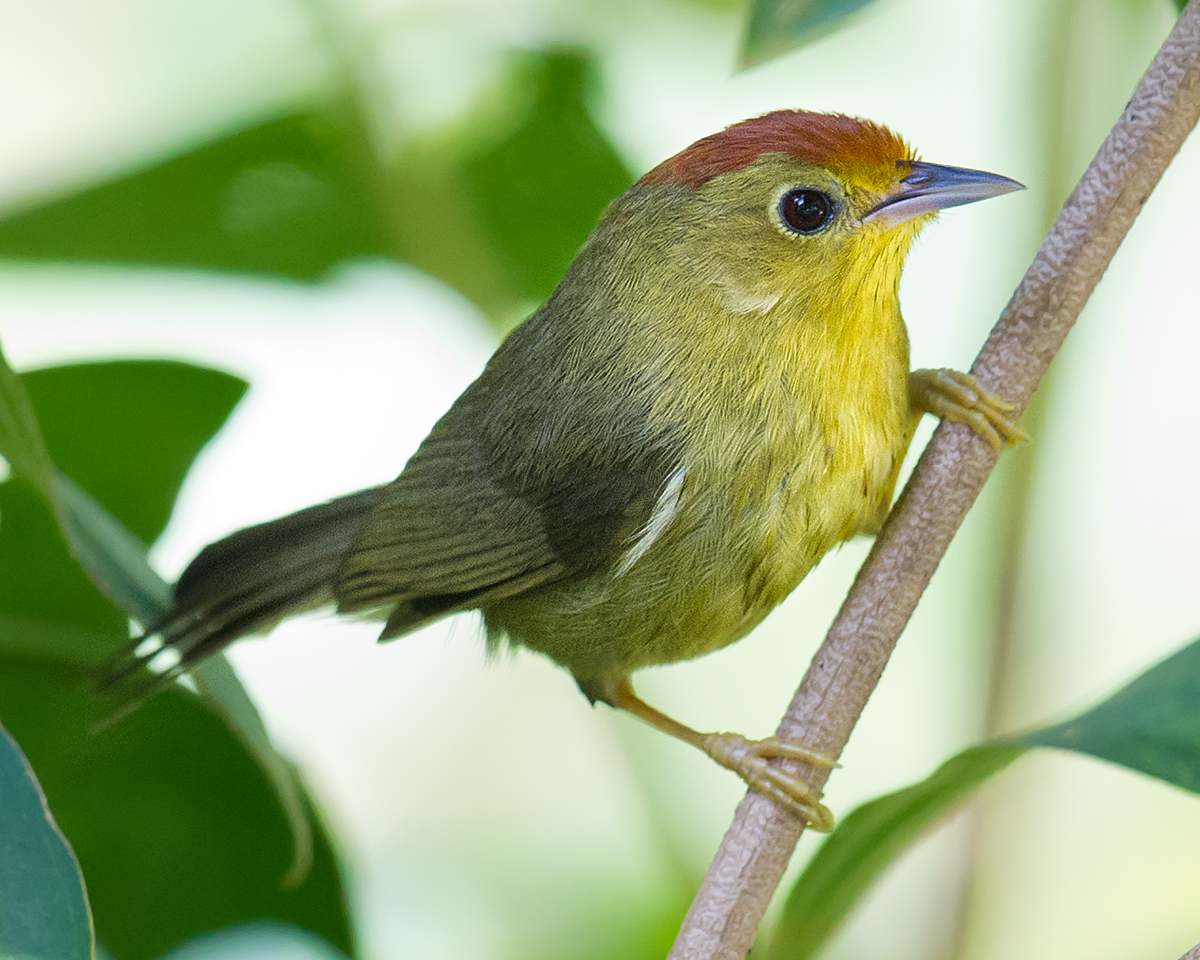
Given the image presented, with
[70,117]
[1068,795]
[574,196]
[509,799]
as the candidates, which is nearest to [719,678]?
[509,799]

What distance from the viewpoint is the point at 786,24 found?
1.38 metres

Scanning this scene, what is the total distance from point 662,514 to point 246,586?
0.59m

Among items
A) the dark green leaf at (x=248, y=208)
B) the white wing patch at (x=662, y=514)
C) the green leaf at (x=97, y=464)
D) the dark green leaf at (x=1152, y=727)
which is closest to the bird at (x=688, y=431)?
the white wing patch at (x=662, y=514)

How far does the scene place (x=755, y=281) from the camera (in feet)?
4.98

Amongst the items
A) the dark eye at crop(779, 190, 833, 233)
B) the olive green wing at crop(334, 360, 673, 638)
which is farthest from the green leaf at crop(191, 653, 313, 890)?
the dark eye at crop(779, 190, 833, 233)

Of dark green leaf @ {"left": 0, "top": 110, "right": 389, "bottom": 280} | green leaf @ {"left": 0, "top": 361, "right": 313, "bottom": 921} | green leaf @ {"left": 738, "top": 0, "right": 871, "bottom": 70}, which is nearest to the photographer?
green leaf @ {"left": 738, "top": 0, "right": 871, "bottom": 70}

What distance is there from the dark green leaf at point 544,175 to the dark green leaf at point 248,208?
0.61 feet

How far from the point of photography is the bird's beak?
145 centimetres

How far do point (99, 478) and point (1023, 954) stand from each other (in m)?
1.72

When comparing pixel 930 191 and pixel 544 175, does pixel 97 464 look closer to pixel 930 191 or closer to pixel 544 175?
pixel 544 175

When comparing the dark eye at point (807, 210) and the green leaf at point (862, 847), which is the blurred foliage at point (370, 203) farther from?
the green leaf at point (862, 847)

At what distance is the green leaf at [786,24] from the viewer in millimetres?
1339

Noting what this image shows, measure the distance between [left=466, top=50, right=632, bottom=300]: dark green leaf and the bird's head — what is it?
18.1 inches

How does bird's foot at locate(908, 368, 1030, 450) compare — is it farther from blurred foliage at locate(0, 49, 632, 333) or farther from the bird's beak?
blurred foliage at locate(0, 49, 632, 333)
